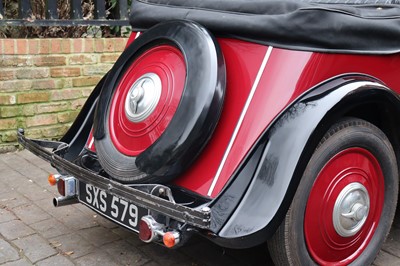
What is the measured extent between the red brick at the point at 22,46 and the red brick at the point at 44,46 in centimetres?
14

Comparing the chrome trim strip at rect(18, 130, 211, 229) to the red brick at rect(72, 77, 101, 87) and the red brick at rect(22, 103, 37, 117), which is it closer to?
the red brick at rect(22, 103, 37, 117)

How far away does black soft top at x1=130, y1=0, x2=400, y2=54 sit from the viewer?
253 cm

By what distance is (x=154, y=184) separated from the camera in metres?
2.53

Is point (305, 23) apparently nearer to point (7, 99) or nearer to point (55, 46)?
point (55, 46)

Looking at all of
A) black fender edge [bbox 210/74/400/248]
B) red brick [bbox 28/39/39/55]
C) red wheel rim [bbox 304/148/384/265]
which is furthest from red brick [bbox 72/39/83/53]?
red wheel rim [bbox 304/148/384/265]

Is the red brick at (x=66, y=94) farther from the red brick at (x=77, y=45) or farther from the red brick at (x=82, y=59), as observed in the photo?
the red brick at (x=77, y=45)

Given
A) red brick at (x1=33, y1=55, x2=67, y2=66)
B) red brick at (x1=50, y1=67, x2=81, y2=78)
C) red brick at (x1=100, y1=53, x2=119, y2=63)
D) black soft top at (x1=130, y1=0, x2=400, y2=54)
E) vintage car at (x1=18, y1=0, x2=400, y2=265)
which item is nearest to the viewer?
vintage car at (x1=18, y1=0, x2=400, y2=265)

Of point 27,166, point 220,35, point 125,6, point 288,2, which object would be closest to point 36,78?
point 27,166

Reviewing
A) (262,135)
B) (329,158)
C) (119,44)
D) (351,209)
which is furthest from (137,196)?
(119,44)

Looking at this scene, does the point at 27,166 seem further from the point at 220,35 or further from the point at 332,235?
the point at 332,235

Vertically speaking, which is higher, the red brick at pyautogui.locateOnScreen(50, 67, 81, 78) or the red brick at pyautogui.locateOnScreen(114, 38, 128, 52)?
the red brick at pyautogui.locateOnScreen(114, 38, 128, 52)

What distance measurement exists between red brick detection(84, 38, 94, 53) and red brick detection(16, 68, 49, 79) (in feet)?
1.48

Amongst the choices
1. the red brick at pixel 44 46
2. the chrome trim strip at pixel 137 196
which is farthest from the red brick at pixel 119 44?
the chrome trim strip at pixel 137 196

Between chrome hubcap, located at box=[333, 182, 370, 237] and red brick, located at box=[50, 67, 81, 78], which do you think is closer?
chrome hubcap, located at box=[333, 182, 370, 237]
